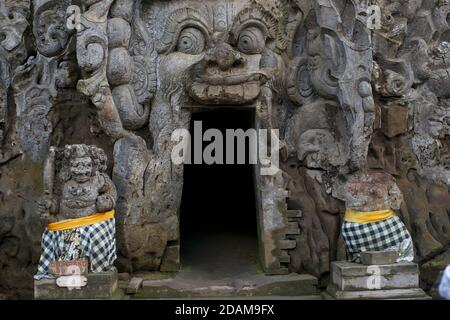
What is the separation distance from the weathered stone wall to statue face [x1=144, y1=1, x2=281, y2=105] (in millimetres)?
16

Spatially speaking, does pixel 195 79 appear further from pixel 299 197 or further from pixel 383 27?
pixel 383 27

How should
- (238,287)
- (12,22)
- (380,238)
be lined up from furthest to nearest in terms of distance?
(12,22) → (238,287) → (380,238)

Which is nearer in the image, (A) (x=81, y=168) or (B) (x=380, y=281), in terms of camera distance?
(B) (x=380, y=281)

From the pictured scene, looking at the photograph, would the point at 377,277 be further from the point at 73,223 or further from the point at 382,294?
the point at 73,223

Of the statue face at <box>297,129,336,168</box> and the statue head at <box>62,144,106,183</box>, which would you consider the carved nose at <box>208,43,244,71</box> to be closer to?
the statue face at <box>297,129,336,168</box>

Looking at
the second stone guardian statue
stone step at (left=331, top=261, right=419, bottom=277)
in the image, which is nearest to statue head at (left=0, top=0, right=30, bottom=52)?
the second stone guardian statue

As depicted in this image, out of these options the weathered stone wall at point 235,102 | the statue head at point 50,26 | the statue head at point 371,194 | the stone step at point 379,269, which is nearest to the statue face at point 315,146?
the weathered stone wall at point 235,102

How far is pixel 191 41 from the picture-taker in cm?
784

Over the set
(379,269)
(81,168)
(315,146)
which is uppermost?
(315,146)

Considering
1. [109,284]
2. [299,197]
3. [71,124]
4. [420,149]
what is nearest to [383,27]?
[420,149]

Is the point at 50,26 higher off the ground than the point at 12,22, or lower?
lower

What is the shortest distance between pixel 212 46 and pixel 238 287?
2951mm

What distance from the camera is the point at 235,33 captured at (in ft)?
25.8

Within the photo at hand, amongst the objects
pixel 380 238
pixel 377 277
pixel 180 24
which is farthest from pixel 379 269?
pixel 180 24
